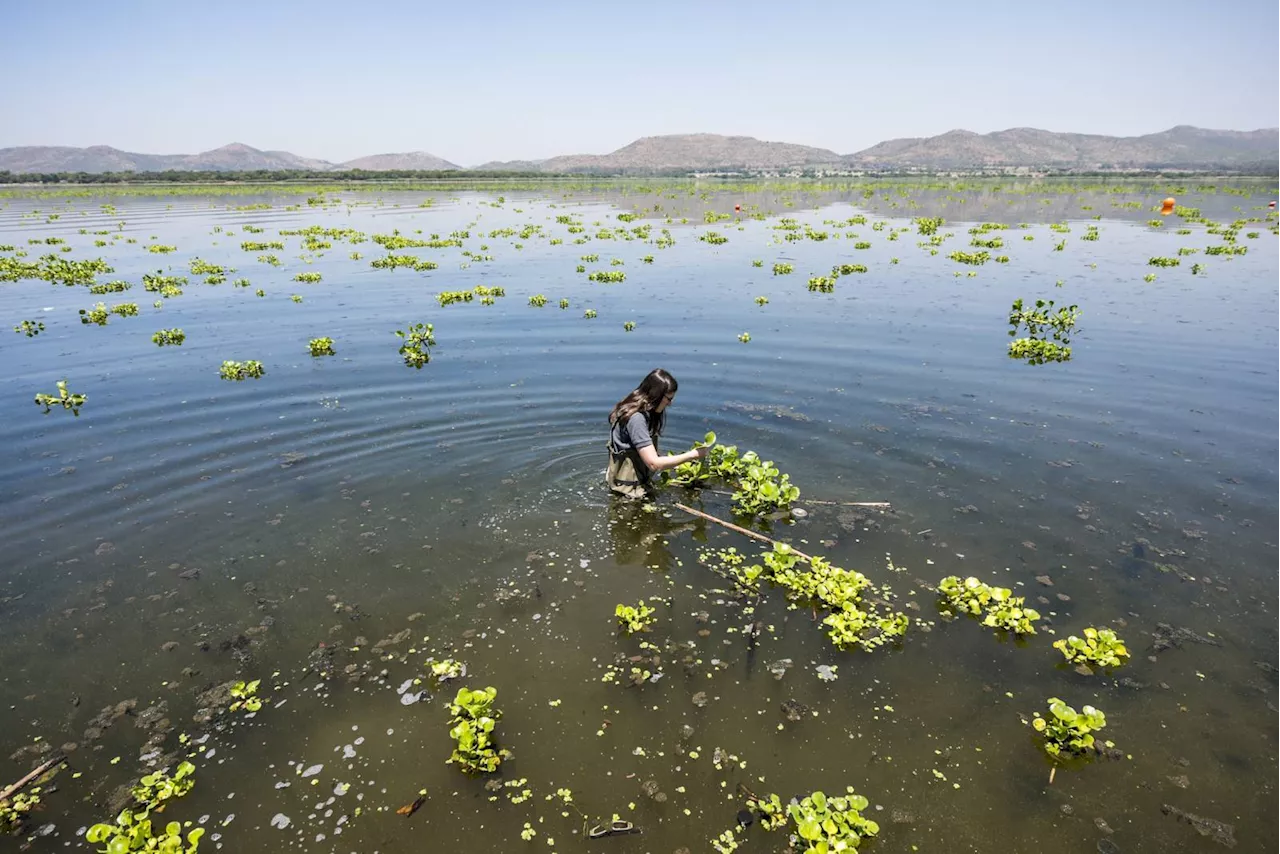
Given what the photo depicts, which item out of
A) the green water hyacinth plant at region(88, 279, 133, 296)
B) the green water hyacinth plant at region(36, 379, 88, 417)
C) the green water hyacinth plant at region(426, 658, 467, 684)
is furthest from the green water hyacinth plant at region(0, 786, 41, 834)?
the green water hyacinth plant at region(88, 279, 133, 296)

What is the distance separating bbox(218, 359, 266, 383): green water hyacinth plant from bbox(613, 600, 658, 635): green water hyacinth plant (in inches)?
550

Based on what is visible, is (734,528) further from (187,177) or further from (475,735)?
(187,177)

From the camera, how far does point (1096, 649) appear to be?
23.7ft

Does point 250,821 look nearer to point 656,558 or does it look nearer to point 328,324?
point 656,558

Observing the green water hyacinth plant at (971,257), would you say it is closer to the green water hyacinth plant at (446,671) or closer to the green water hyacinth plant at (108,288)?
the green water hyacinth plant at (446,671)

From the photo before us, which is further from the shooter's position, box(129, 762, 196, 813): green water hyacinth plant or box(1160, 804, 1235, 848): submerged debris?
box(129, 762, 196, 813): green water hyacinth plant

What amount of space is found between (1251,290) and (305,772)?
1387 inches

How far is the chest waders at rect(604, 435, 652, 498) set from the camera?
10.8m

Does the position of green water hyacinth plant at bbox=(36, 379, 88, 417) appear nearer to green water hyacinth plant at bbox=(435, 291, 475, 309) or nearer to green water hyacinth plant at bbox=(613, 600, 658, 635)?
→ green water hyacinth plant at bbox=(435, 291, 475, 309)

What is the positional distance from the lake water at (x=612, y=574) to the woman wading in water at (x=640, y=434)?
63cm

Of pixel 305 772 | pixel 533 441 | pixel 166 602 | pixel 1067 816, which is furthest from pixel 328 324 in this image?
pixel 1067 816

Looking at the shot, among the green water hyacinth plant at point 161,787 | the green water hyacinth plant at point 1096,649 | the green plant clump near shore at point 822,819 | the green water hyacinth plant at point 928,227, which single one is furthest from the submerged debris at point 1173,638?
the green water hyacinth plant at point 928,227

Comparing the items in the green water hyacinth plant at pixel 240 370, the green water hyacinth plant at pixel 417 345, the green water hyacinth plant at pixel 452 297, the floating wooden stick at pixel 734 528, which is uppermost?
the green water hyacinth plant at pixel 452 297

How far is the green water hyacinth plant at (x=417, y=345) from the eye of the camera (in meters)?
17.8
